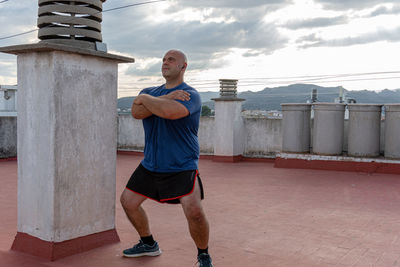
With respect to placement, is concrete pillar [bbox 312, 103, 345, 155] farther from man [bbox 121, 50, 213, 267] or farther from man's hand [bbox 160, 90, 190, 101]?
man's hand [bbox 160, 90, 190, 101]

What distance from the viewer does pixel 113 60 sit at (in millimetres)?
4570

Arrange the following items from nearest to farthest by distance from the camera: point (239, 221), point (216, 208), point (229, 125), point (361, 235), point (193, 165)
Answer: point (193, 165)
point (361, 235)
point (239, 221)
point (216, 208)
point (229, 125)

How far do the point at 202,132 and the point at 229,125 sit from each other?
1676 mm

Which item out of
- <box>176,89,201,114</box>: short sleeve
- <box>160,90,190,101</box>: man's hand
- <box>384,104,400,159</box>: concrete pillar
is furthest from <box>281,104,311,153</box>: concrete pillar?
<box>160,90,190,101</box>: man's hand

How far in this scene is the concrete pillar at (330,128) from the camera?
441 inches

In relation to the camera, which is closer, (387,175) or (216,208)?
(216,208)

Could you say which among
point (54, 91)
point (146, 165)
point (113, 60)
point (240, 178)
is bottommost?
point (240, 178)

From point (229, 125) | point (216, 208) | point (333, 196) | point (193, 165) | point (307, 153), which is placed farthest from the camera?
point (229, 125)

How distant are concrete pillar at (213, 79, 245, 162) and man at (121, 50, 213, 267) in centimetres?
950

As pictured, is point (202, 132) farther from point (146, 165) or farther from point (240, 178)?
point (146, 165)

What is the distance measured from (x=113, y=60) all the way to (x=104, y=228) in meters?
1.86

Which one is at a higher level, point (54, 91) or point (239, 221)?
point (54, 91)

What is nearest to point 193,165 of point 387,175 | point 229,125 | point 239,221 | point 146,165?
point 146,165

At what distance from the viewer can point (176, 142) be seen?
12.4 feet
